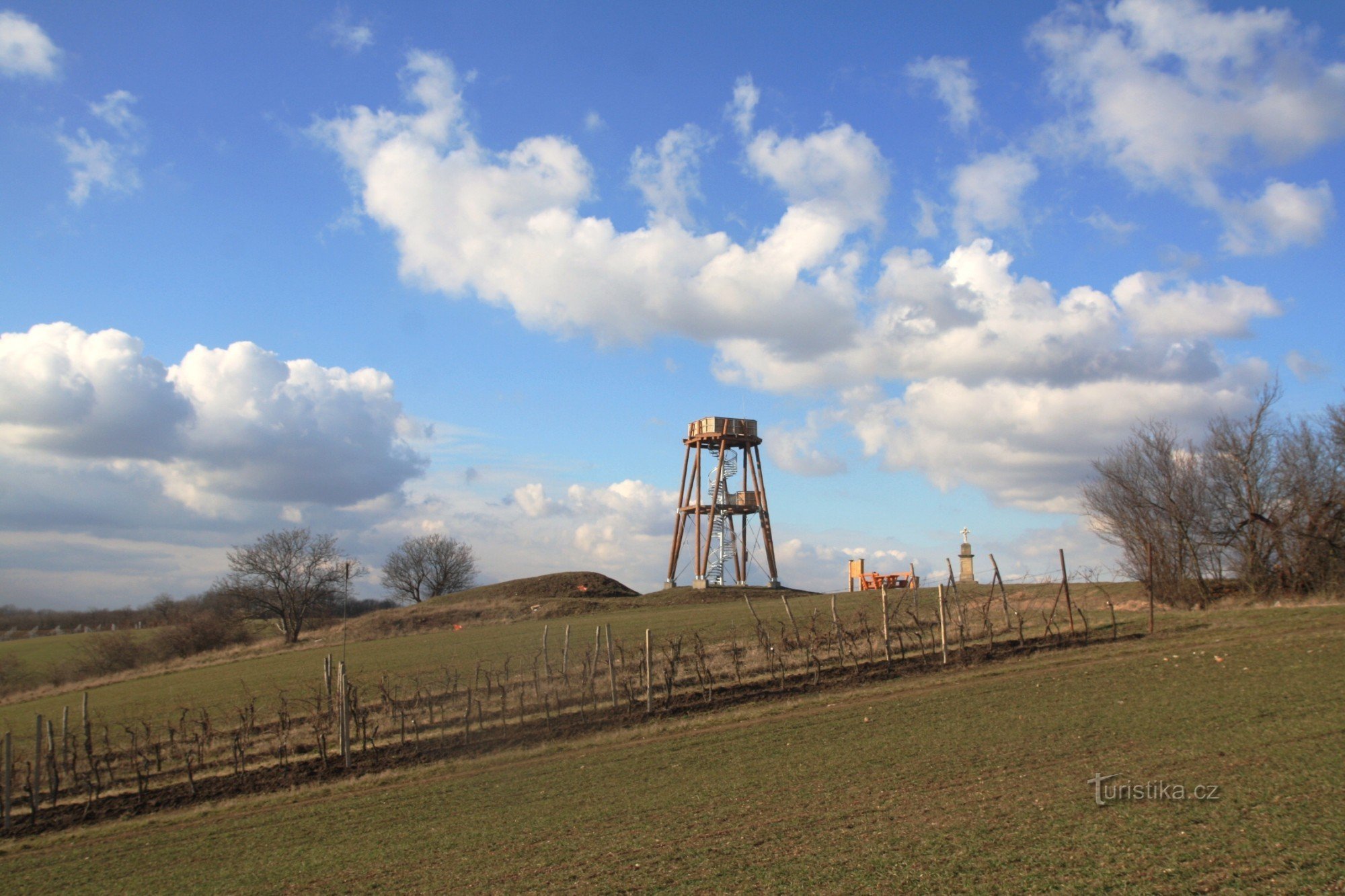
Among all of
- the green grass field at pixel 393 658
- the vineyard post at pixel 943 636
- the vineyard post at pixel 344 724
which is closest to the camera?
the vineyard post at pixel 344 724

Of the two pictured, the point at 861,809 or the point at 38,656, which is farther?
the point at 38,656

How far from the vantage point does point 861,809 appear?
10.6 m

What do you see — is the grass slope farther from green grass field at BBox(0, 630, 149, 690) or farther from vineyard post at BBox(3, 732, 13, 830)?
green grass field at BBox(0, 630, 149, 690)

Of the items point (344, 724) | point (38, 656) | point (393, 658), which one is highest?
point (344, 724)

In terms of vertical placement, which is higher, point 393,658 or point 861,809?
point 861,809

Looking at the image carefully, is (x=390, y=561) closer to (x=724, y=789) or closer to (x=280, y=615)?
(x=280, y=615)

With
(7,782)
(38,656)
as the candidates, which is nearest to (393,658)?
(7,782)

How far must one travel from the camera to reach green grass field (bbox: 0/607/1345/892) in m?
8.21

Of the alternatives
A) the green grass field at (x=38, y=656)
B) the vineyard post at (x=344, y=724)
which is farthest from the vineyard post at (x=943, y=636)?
the green grass field at (x=38, y=656)

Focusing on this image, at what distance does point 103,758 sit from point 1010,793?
65.6 ft

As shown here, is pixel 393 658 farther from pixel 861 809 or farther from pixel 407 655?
pixel 861 809

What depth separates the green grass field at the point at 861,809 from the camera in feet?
26.9

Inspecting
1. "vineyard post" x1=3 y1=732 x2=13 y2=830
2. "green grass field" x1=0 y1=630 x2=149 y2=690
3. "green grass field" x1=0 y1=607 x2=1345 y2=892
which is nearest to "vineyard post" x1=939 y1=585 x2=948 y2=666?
"green grass field" x1=0 y1=607 x2=1345 y2=892

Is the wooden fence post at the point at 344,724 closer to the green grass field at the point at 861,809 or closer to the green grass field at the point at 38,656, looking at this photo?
the green grass field at the point at 861,809
